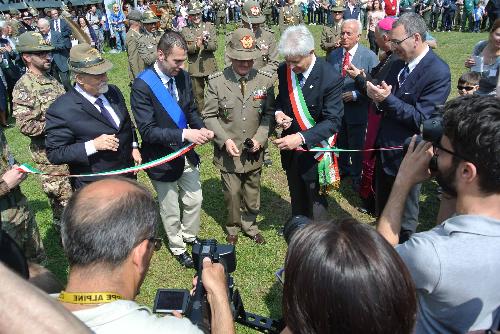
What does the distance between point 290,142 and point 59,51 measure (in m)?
9.85

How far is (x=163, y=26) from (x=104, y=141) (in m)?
10.1

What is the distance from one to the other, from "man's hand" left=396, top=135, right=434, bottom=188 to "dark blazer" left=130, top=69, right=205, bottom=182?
2.50m

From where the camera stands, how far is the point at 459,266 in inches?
65.0

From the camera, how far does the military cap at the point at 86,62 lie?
12.4 ft

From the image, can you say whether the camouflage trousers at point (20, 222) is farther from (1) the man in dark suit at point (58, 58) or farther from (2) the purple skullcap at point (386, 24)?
(1) the man in dark suit at point (58, 58)

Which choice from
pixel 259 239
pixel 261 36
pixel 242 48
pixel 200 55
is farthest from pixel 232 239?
pixel 200 55

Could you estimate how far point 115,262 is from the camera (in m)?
1.71

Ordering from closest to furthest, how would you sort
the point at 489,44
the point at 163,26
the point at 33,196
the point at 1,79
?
the point at 489,44 → the point at 33,196 → the point at 1,79 → the point at 163,26

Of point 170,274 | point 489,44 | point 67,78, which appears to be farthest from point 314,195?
point 67,78

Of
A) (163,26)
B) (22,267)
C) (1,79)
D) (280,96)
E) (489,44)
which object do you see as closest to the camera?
(22,267)

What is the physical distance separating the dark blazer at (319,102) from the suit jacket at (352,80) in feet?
A: 5.53

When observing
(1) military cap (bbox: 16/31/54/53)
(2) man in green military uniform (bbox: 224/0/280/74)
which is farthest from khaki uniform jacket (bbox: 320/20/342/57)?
(1) military cap (bbox: 16/31/54/53)

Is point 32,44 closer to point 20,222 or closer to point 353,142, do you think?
point 20,222

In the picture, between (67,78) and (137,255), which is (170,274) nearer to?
(137,255)
